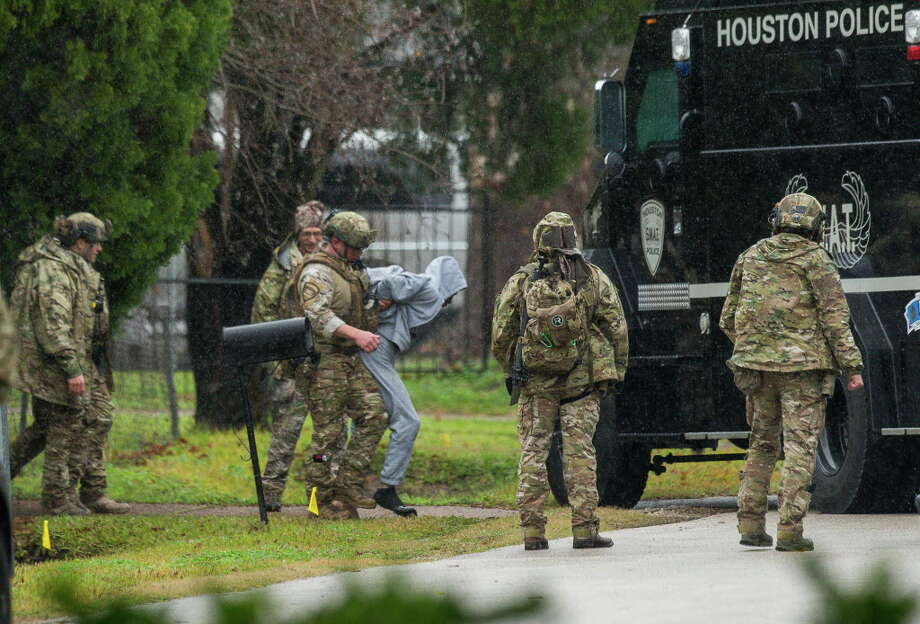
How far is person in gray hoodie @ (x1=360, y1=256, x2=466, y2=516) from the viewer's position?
10.5 meters

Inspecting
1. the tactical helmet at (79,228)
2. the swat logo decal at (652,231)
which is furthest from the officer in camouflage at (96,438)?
the swat logo decal at (652,231)

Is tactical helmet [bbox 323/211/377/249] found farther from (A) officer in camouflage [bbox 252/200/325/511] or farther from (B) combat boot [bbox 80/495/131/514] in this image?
(B) combat boot [bbox 80/495/131/514]

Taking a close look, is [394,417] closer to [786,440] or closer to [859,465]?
[859,465]

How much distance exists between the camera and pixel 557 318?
8.30 m

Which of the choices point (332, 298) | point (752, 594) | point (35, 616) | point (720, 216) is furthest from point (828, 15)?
point (35, 616)

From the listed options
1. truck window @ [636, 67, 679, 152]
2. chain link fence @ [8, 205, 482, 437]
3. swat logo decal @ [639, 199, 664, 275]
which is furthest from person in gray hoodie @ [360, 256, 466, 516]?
chain link fence @ [8, 205, 482, 437]

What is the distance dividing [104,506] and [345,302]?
2294mm

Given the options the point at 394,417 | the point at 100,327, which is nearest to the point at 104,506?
the point at 100,327

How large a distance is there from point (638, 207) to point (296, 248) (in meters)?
2.58

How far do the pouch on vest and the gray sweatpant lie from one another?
229cm

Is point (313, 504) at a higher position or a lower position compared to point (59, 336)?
lower

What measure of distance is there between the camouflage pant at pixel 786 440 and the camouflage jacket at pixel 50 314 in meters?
4.72

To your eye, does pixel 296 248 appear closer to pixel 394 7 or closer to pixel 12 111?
pixel 12 111

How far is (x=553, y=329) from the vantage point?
8.30 meters
